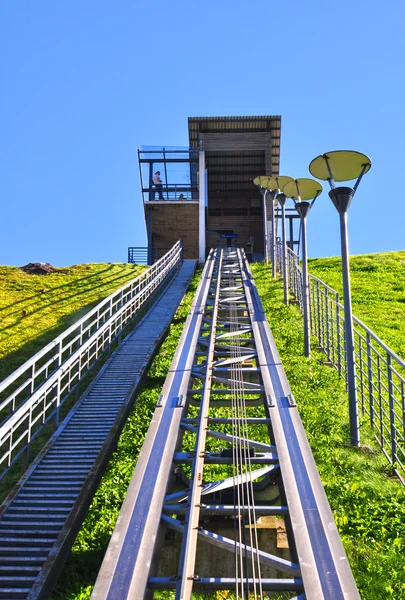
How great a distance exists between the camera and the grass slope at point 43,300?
12570mm

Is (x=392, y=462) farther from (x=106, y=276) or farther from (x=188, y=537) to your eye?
(x=106, y=276)

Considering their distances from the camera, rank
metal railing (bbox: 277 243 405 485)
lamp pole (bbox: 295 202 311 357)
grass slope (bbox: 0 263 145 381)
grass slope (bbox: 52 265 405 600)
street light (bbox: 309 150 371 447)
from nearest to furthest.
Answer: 1. grass slope (bbox: 52 265 405 600)
2. metal railing (bbox: 277 243 405 485)
3. street light (bbox: 309 150 371 447)
4. lamp pole (bbox: 295 202 311 357)
5. grass slope (bbox: 0 263 145 381)

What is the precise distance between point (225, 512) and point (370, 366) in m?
3.81

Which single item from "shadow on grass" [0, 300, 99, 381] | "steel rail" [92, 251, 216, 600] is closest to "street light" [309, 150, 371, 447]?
"steel rail" [92, 251, 216, 600]

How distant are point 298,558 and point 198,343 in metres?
5.52

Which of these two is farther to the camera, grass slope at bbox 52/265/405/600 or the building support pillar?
the building support pillar

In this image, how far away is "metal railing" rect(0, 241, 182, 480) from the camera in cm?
676

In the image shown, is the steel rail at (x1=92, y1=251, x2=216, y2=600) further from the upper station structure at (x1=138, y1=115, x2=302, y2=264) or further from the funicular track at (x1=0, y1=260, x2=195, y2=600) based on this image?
the upper station structure at (x1=138, y1=115, x2=302, y2=264)

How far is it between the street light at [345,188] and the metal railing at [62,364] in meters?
4.32

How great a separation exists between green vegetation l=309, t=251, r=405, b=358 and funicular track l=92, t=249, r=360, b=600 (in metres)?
5.38

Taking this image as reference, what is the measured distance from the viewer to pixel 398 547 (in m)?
4.49

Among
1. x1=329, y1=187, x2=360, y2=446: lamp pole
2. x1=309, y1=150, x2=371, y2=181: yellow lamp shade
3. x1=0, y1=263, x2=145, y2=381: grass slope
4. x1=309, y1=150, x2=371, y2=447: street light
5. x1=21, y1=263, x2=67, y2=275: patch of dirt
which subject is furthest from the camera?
x1=21, y1=263, x2=67, y2=275: patch of dirt

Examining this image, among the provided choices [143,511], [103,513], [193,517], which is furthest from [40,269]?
[193,517]

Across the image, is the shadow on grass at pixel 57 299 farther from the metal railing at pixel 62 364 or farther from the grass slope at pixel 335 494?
the grass slope at pixel 335 494
